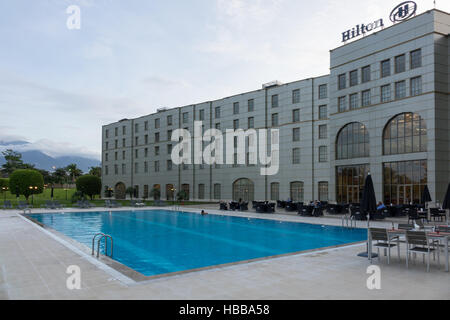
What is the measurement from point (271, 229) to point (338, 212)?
997cm

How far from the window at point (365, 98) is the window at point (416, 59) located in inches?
176

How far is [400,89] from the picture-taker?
2850 centimetres

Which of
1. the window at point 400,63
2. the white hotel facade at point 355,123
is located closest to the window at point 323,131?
the white hotel facade at point 355,123

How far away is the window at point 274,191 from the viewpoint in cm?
4228

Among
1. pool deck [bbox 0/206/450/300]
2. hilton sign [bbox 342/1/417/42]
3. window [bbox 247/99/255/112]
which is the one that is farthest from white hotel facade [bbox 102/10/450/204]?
pool deck [bbox 0/206/450/300]

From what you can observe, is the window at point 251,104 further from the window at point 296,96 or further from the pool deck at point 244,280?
the pool deck at point 244,280

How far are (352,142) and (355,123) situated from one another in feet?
6.11

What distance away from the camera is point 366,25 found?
31562mm

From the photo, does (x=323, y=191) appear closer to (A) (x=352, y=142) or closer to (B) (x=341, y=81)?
(A) (x=352, y=142)

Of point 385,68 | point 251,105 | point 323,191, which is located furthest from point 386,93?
point 251,105

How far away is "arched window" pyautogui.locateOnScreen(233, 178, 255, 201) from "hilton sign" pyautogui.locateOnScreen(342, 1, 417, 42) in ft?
70.7

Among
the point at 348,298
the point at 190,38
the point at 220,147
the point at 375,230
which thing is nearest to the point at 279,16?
the point at 190,38
